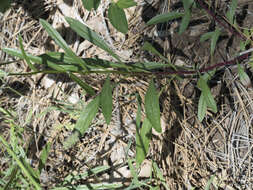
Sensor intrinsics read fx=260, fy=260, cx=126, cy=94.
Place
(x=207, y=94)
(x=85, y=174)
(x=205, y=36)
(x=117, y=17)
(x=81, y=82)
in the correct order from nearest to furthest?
(x=81, y=82), (x=117, y=17), (x=207, y=94), (x=205, y=36), (x=85, y=174)

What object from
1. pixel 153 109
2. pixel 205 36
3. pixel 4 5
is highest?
pixel 4 5

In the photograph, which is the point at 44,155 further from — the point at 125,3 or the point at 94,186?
the point at 125,3

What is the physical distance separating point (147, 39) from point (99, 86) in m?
0.39

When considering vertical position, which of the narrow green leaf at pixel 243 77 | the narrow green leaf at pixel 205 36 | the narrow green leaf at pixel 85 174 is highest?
the narrow green leaf at pixel 205 36

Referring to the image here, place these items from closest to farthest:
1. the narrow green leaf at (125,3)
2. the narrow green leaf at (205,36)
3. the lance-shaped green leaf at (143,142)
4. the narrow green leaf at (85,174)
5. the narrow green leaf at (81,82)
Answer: the narrow green leaf at (81,82)
the narrow green leaf at (125,3)
the lance-shaped green leaf at (143,142)
the narrow green leaf at (205,36)
the narrow green leaf at (85,174)

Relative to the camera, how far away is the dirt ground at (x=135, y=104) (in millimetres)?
1348

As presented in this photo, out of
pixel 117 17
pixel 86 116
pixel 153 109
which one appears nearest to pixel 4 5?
pixel 117 17

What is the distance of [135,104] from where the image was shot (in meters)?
1.50

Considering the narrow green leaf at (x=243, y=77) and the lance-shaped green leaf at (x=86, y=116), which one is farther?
the narrow green leaf at (x=243, y=77)

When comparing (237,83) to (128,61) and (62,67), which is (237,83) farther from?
(62,67)

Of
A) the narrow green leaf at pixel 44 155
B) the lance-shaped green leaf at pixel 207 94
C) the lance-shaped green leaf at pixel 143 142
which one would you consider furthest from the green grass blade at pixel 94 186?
the lance-shaped green leaf at pixel 207 94

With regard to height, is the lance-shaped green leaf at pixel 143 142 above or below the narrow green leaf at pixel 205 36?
below

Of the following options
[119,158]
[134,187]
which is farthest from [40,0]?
[134,187]

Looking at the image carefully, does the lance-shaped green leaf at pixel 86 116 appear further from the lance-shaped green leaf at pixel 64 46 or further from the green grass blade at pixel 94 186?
the green grass blade at pixel 94 186
